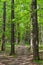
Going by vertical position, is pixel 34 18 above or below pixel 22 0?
below

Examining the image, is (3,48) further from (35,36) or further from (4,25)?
(35,36)

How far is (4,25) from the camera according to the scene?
23.4 metres

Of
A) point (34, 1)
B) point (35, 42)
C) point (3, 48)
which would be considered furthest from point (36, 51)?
point (3, 48)

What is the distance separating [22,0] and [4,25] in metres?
6.65

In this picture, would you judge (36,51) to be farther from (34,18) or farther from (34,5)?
(34,5)

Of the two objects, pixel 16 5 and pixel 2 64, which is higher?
pixel 16 5

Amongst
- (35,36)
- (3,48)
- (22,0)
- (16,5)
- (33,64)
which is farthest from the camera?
(3,48)

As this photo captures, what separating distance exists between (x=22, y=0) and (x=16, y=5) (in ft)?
4.64

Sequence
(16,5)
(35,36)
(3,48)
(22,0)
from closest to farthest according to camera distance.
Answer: (35,36)
(22,0)
(16,5)
(3,48)

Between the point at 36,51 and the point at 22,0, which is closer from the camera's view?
the point at 36,51

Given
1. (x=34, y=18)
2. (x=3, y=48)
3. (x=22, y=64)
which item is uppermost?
(x=34, y=18)

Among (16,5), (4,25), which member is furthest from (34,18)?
(4,25)

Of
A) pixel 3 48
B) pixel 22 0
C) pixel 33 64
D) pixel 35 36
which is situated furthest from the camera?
pixel 3 48

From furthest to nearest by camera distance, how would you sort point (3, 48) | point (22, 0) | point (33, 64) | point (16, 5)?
point (3, 48), point (16, 5), point (22, 0), point (33, 64)
